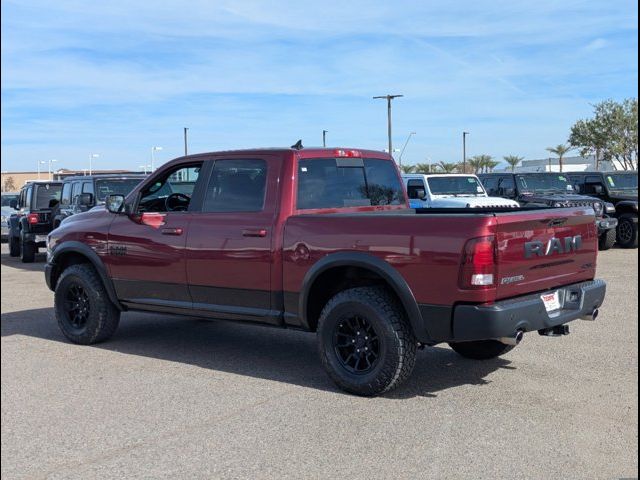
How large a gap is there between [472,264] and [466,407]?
3.46 feet

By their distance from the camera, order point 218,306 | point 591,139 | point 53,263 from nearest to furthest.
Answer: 1. point 218,306
2. point 53,263
3. point 591,139

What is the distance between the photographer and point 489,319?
16.1 ft

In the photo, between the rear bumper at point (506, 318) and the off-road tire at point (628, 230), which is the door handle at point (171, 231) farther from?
the off-road tire at point (628, 230)

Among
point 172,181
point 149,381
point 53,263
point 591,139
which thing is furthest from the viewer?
point 591,139

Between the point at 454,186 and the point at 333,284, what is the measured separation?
11.3 m

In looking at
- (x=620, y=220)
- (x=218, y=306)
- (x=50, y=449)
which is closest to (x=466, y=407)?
(x=218, y=306)

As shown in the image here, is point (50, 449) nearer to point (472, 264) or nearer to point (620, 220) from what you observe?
point (472, 264)

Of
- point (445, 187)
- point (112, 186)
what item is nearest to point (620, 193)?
point (445, 187)

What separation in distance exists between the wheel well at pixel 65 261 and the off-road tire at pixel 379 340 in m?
3.20

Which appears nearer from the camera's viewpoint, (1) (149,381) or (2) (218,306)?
(1) (149,381)

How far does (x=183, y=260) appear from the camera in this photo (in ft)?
21.6

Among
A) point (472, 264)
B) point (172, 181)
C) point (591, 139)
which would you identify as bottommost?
point (472, 264)

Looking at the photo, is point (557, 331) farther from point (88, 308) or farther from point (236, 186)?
point (88, 308)

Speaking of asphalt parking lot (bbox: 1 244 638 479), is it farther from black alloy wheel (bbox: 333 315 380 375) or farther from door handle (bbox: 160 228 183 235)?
door handle (bbox: 160 228 183 235)
